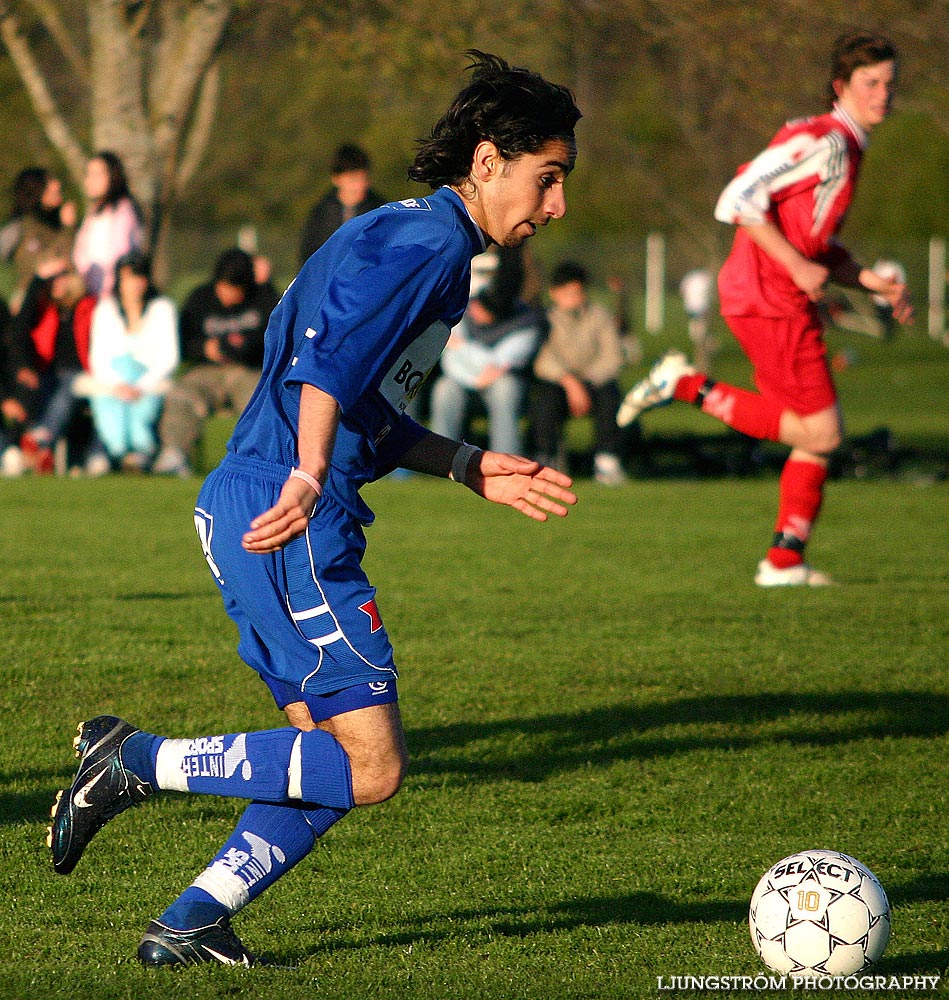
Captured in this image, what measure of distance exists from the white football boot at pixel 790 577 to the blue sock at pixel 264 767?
5.37 metres

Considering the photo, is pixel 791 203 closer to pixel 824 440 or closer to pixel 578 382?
pixel 824 440

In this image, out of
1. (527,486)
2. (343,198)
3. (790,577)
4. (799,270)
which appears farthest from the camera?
(343,198)

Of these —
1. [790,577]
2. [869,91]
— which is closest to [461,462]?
[869,91]

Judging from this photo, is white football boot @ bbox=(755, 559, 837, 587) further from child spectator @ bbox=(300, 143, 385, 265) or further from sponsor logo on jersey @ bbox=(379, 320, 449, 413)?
sponsor logo on jersey @ bbox=(379, 320, 449, 413)

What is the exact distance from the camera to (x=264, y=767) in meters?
3.51

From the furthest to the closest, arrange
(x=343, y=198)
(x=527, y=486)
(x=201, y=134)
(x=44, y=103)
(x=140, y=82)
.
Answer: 1. (x=201, y=134)
2. (x=44, y=103)
3. (x=140, y=82)
4. (x=343, y=198)
5. (x=527, y=486)

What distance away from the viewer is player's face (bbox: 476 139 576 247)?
359 cm

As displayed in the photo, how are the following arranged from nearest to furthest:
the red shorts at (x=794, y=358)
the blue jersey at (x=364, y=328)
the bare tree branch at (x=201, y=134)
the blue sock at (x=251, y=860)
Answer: the blue jersey at (x=364, y=328)
the blue sock at (x=251, y=860)
the red shorts at (x=794, y=358)
the bare tree branch at (x=201, y=134)

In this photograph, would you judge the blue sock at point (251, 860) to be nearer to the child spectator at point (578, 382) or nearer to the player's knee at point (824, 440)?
the player's knee at point (824, 440)

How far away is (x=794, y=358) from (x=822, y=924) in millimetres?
4964

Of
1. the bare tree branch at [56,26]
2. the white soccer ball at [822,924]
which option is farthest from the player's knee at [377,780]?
the bare tree branch at [56,26]

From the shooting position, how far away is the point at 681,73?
102 feet

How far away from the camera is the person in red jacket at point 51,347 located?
13.0 meters

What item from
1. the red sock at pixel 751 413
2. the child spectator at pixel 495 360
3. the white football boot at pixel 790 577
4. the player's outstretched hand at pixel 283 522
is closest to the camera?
the player's outstretched hand at pixel 283 522
